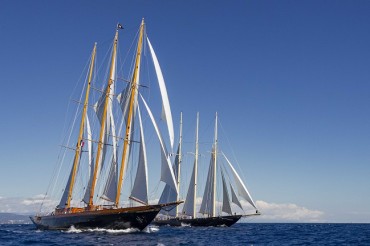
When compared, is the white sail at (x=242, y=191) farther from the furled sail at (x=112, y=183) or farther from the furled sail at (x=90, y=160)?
the furled sail at (x=112, y=183)

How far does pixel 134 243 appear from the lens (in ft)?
Result: 110

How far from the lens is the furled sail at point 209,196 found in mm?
79625

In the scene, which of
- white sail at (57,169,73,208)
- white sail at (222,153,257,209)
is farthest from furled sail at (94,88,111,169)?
white sail at (222,153,257,209)

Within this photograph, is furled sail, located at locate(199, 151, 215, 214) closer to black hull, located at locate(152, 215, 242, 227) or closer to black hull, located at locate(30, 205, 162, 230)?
black hull, located at locate(152, 215, 242, 227)

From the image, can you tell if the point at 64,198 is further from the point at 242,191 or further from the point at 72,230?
the point at 242,191

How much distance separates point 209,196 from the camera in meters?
80.9

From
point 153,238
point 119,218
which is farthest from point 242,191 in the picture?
point 153,238

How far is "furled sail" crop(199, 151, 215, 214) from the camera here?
3135 inches

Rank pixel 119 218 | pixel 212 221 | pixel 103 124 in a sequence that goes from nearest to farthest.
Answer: pixel 119 218 < pixel 103 124 < pixel 212 221

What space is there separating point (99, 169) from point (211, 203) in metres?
33.5

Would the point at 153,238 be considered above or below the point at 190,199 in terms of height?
below

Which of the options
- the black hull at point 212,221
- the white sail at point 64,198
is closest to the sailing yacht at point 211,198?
the black hull at point 212,221

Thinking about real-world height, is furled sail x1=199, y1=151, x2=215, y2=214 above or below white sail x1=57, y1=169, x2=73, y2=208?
above

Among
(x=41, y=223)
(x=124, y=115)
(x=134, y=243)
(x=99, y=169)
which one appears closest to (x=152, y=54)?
(x=124, y=115)
